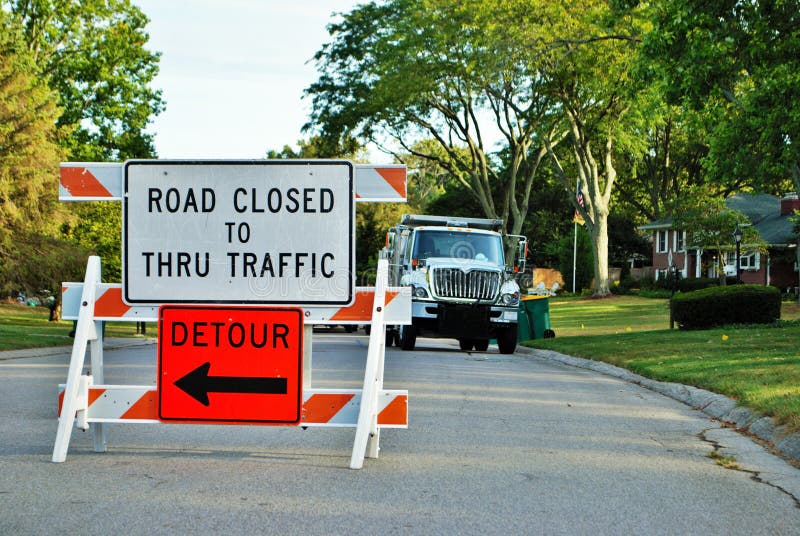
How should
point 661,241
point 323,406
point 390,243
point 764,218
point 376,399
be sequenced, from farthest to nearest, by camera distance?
point 661,241, point 764,218, point 390,243, point 376,399, point 323,406

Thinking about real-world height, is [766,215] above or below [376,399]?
above

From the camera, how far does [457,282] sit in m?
23.6

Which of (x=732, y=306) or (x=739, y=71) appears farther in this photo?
(x=732, y=306)

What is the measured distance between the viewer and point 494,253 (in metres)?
24.9

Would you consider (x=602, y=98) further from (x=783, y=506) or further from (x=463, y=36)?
(x=783, y=506)

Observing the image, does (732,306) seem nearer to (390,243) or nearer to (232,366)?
(390,243)

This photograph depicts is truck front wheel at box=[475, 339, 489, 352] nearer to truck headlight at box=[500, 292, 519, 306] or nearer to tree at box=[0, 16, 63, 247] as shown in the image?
truck headlight at box=[500, 292, 519, 306]

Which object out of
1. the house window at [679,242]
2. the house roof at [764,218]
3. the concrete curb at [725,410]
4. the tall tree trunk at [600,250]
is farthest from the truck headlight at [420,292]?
the house window at [679,242]

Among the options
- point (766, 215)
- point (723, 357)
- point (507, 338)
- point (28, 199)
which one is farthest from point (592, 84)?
point (766, 215)

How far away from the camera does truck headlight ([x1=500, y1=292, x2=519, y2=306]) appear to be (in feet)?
78.6

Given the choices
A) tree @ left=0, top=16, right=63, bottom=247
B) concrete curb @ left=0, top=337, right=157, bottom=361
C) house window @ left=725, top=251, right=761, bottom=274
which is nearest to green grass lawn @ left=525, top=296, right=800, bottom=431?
concrete curb @ left=0, top=337, right=157, bottom=361

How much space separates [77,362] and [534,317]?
2247 cm

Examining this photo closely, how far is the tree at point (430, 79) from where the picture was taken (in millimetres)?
40562

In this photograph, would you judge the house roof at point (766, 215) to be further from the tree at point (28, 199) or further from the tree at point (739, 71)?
the tree at point (28, 199)
